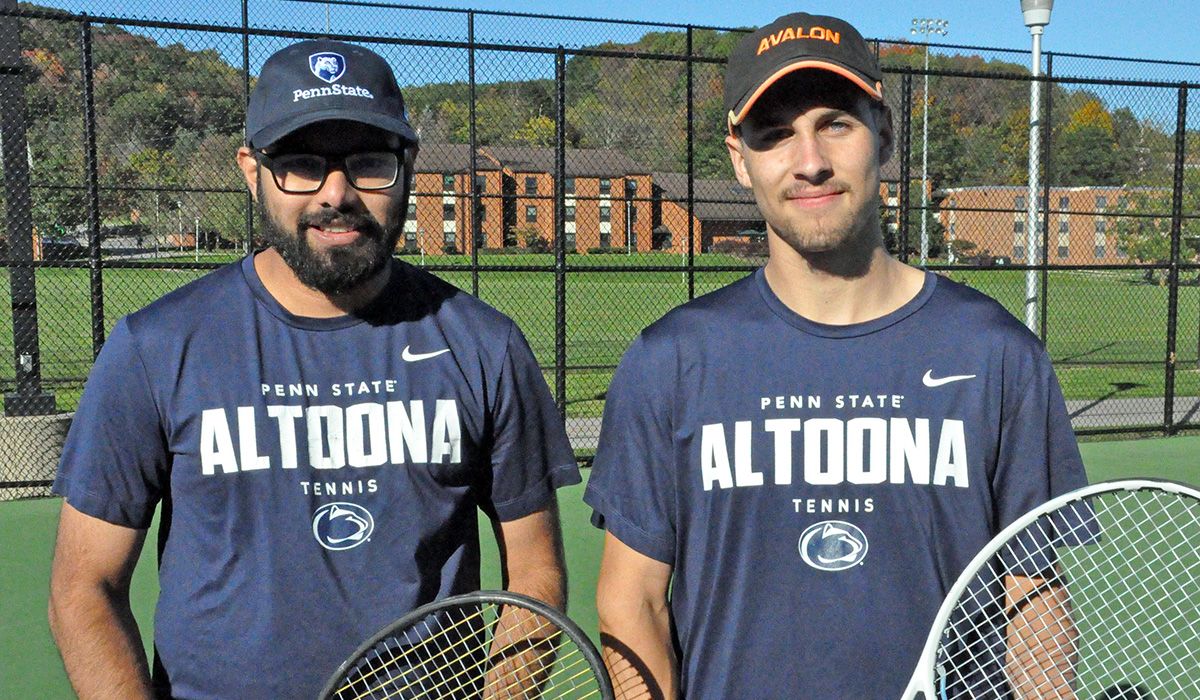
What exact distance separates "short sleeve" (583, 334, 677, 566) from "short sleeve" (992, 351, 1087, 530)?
1.86 feet

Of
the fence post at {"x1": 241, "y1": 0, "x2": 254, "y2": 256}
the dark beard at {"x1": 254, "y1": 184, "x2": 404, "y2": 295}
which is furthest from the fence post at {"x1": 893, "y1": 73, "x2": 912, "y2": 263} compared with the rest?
the dark beard at {"x1": 254, "y1": 184, "x2": 404, "y2": 295}

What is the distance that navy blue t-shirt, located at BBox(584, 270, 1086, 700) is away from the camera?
1.77 m

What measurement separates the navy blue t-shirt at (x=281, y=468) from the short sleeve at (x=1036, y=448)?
2.97 feet

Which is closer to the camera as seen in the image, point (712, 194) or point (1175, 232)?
point (1175, 232)

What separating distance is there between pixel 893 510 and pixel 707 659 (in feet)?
1.35

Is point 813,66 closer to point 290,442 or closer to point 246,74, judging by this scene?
point 290,442

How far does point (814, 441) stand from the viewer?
181 cm

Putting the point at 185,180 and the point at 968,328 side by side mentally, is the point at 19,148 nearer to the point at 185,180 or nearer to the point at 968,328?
the point at 968,328

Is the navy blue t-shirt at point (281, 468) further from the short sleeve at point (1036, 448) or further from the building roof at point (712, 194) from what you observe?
the building roof at point (712, 194)

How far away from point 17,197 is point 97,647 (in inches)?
248

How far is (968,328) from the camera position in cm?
181

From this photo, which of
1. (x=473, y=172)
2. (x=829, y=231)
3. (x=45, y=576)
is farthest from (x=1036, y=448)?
(x=473, y=172)

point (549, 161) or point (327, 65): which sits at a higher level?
point (549, 161)

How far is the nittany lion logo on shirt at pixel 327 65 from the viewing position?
192cm
